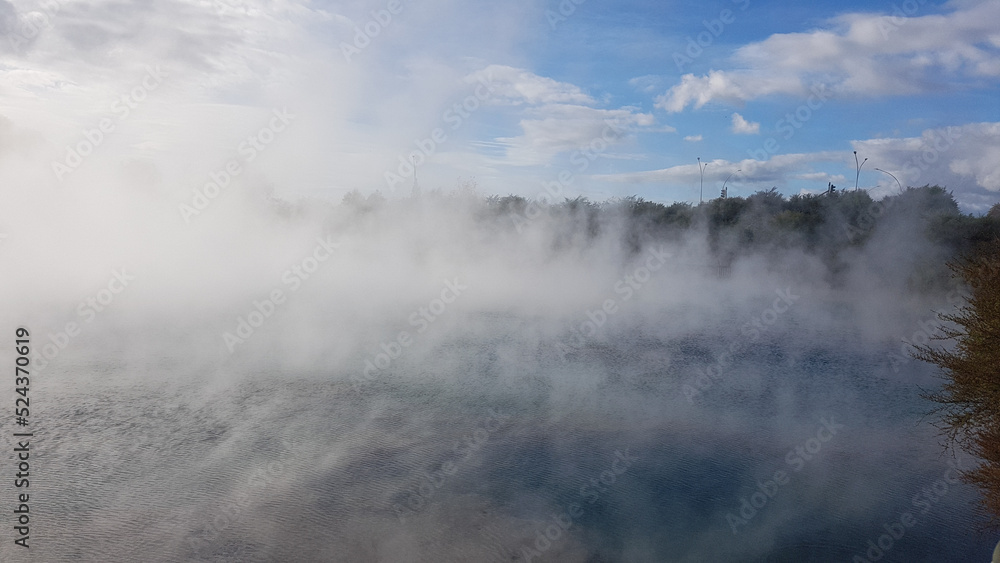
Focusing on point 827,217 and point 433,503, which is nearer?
point 433,503

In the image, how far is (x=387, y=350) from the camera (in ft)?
42.0

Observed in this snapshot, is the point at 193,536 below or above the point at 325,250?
below

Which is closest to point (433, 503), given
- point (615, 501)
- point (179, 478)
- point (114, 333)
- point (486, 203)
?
point (615, 501)

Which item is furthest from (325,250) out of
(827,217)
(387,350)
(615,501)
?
(827,217)

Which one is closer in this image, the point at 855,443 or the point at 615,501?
the point at 615,501

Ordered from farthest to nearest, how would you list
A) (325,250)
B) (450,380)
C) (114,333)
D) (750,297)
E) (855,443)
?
→ 1. (325,250)
2. (750,297)
3. (114,333)
4. (450,380)
5. (855,443)

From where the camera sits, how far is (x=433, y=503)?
257 inches

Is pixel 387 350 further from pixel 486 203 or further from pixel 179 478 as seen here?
pixel 486 203

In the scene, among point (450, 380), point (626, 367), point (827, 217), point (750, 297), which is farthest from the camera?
point (827, 217)

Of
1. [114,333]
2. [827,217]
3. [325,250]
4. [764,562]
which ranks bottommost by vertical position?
[764,562]

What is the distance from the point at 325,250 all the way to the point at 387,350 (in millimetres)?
15494

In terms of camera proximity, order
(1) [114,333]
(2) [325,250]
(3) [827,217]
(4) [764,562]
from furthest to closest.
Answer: (3) [827,217] < (2) [325,250] < (1) [114,333] < (4) [764,562]

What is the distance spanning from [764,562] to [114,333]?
1455 cm

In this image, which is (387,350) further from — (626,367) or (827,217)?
(827,217)
